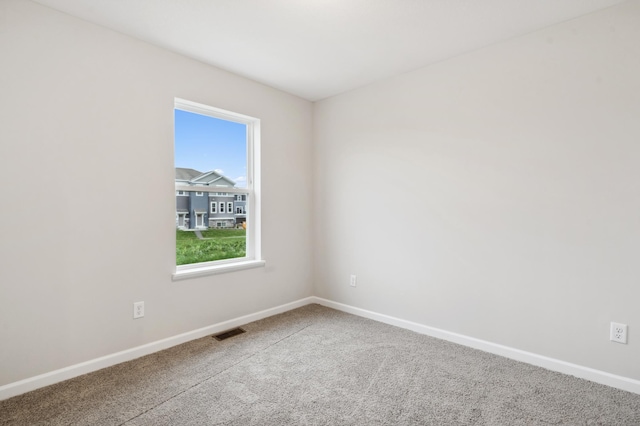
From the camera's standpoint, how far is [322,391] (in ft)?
6.67

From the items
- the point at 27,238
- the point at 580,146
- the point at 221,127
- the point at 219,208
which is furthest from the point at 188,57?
the point at 580,146

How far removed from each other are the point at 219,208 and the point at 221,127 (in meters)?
0.81

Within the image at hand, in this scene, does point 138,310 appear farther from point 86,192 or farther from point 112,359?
point 86,192

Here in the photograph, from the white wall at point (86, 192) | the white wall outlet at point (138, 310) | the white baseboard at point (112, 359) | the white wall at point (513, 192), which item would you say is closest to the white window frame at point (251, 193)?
the white wall at point (86, 192)

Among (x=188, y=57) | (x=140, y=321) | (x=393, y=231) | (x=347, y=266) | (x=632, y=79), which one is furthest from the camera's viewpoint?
(x=347, y=266)

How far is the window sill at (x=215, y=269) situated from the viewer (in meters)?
2.74

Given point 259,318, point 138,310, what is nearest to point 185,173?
point 138,310

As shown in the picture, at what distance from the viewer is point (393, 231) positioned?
3195 mm

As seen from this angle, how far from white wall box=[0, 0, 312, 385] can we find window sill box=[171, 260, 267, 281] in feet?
0.22

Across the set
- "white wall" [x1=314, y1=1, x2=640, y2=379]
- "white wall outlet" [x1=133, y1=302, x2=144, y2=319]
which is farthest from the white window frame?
"white wall" [x1=314, y1=1, x2=640, y2=379]

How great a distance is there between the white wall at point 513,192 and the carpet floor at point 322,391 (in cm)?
35

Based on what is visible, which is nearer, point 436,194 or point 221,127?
point 436,194

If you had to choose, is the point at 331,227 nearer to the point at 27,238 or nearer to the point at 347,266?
the point at 347,266

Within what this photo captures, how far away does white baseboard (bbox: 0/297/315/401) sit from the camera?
1975 mm
